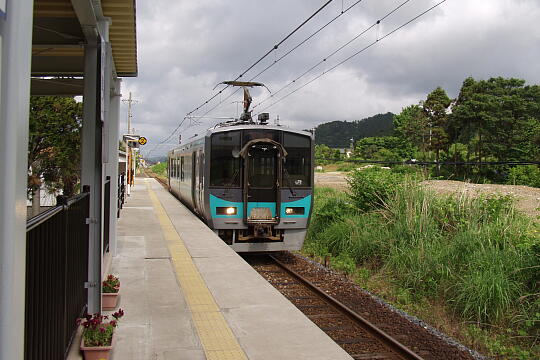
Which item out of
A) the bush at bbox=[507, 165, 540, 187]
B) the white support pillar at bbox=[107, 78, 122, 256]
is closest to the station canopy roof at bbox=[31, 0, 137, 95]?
the white support pillar at bbox=[107, 78, 122, 256]

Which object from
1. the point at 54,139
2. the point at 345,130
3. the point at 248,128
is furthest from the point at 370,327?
the point at 345,130

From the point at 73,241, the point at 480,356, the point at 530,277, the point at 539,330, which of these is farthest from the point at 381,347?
the point at 73,241

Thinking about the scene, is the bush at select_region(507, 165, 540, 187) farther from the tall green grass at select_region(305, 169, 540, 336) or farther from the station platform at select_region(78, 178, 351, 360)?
the station platform at select_region(78, 178, 351, 360)

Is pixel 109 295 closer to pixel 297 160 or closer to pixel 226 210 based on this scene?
pixel 226 210

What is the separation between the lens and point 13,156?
66.2 inches

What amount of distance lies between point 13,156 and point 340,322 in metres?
5.95

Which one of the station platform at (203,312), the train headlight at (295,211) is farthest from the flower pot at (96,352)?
the train headlight at (295,211)

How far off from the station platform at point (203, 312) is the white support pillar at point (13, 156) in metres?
2.91

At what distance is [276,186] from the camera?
10.8 m

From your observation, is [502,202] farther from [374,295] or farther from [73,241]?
[73,241]

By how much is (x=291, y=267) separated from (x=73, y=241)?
23.3ft

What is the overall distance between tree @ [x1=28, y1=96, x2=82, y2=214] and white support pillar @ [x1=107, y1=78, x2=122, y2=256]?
3.97 meters

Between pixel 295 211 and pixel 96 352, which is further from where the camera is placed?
pixel 295 211

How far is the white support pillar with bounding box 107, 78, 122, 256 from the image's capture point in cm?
810
